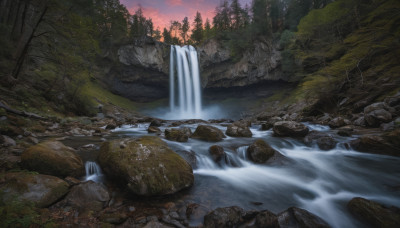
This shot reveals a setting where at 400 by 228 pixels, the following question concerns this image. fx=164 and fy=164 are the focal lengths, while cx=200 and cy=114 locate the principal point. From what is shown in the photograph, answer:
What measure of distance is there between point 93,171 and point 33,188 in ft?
4.85

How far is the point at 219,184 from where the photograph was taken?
13.1 feet

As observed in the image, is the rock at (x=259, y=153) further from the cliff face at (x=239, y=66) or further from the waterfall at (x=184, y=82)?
the waterfall at (x=184, y=82)

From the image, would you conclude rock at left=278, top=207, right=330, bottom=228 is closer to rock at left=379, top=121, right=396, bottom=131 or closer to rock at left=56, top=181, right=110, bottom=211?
rock at left=56, top=181, right=110, bottom=211

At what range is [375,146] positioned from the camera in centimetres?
565

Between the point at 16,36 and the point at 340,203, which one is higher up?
the point at 16,36

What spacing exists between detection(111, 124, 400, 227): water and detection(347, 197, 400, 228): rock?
5.9 inches

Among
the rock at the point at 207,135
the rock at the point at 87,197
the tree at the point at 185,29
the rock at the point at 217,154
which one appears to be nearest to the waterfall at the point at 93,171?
the rock at the point at 87,197

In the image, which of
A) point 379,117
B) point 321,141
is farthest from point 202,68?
point 321,141

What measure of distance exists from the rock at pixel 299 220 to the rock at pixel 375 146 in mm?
5141

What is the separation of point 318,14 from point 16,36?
30.9 m

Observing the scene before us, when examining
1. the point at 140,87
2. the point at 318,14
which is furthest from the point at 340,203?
the point at 140,87

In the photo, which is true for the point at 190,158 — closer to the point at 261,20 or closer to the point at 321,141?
the point at 321,141

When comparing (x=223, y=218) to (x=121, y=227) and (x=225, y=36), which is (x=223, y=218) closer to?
(x=121, y=227)

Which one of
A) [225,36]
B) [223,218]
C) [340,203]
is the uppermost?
[225,36]
